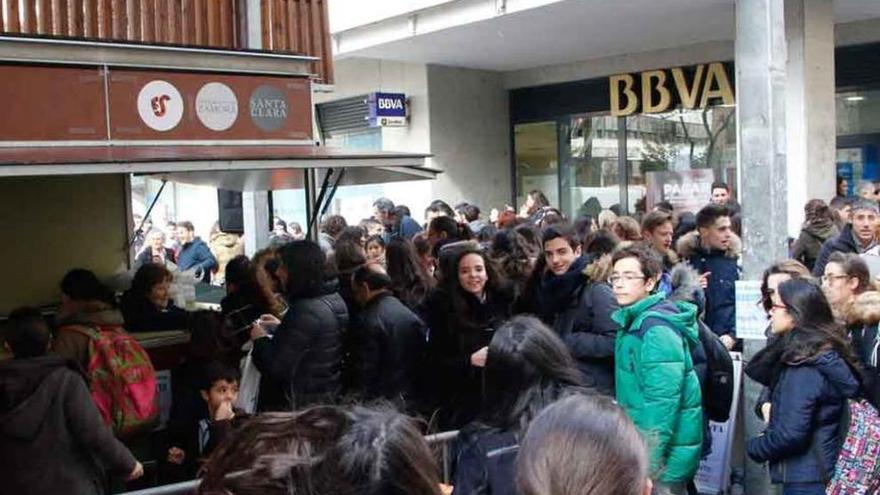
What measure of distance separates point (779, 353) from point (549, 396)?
1.72 meters

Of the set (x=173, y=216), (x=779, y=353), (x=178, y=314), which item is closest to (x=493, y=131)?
(x=173, y=216)

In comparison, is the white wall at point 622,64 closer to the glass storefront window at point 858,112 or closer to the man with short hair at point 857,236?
the glass storefront window at point 858,112

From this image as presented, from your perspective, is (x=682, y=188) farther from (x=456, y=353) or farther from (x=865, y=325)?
(x=456, y=353)

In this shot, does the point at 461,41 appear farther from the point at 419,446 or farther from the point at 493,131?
the point at 419,446

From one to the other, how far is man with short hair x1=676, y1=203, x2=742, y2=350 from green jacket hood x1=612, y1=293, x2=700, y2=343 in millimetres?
2534

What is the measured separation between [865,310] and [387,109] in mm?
12795

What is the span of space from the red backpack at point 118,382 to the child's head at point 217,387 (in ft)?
1.02

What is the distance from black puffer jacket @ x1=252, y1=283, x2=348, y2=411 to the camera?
17.8 ft

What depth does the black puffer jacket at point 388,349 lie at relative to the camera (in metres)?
5.70

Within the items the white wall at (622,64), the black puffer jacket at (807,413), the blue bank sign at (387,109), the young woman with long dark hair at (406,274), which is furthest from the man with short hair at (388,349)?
the blue bank sign at (387,109)

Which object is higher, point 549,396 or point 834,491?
point 549,396

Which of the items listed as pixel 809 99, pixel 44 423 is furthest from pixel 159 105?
pixel 809 99

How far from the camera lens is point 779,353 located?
470 centimetres

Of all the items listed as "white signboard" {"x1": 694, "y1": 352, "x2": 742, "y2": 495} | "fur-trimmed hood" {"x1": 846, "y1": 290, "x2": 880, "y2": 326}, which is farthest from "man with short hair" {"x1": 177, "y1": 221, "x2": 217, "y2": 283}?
"fur-trimmed hood" {"x1": 846, "y1": 290, "x2": 880, "y2": 326}
